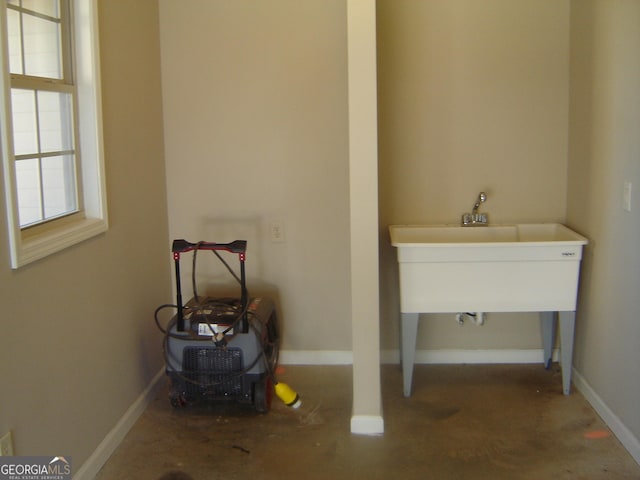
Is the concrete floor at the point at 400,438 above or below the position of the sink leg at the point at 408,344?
below

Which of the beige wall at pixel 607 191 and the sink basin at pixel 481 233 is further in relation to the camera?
the sink basin at pixel 481 233

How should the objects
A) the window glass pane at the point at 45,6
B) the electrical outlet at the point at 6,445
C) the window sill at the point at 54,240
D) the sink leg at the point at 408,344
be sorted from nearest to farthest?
the electrical outlet at the point at 6,445 → the window sill at the point at 54,240 → the window glass pane at the point at 45,6 → the sink leg at the point at 408,344

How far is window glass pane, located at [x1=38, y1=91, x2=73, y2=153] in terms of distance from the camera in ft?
8.78

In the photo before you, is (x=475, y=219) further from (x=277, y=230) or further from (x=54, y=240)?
(x=54, y=240)

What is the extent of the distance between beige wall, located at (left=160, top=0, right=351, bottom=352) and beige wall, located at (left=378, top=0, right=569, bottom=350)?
→ 268 mm

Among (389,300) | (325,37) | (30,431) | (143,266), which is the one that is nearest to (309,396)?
(389,300)

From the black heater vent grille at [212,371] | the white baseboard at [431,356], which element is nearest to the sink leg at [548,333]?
the white baseboard at [431,356]

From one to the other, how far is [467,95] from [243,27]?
1.20m

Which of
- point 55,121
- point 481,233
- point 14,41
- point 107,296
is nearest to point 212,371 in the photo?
point 107,296

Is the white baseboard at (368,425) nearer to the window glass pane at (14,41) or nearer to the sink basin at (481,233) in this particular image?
the sink basin at (481,233)

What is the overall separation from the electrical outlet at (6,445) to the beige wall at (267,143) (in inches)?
70.6

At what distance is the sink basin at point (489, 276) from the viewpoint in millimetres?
3340

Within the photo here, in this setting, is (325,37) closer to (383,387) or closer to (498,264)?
(498,264)

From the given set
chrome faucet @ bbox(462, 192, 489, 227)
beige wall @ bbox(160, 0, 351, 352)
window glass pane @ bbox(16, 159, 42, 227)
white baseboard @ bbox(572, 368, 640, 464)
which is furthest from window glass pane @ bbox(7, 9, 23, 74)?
white baseboard @ bbox(572, 368, 640, 464)
